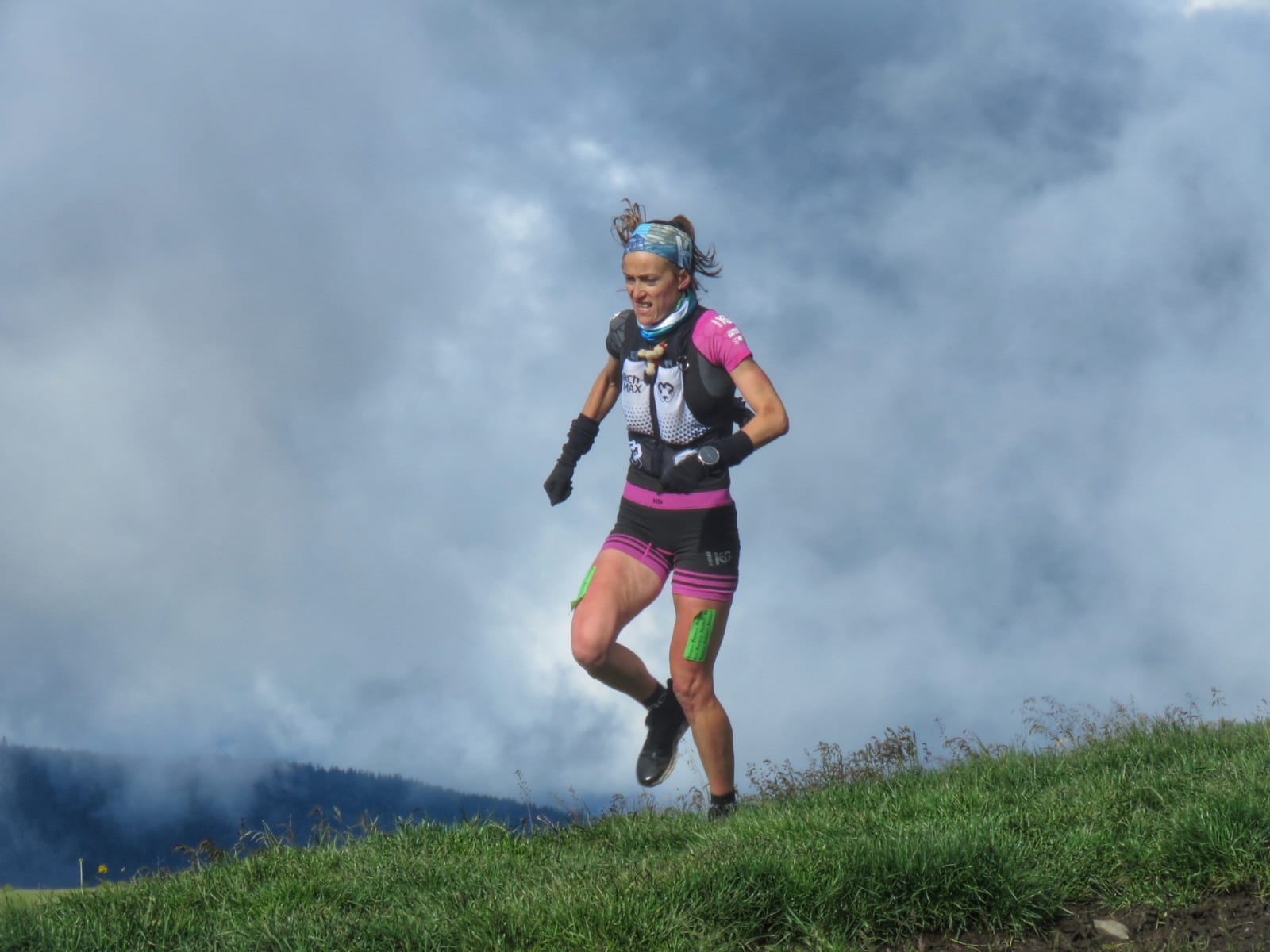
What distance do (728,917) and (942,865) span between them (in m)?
0.83

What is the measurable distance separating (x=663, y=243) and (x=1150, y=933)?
169 inches

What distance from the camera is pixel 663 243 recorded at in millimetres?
6801

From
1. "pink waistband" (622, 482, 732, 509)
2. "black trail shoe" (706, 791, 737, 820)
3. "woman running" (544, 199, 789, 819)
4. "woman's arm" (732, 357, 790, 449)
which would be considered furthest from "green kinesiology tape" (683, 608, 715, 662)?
"woman's arm" (732, 357, 790, 449)

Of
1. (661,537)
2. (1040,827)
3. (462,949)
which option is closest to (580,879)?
(462,949)

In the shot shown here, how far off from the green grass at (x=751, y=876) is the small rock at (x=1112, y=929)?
0.45ft

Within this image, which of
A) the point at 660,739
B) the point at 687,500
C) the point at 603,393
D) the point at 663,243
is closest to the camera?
the point at 687,500

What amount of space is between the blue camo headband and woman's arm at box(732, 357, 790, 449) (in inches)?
30.2

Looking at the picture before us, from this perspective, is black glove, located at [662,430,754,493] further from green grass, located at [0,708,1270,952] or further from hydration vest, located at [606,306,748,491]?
green grass, located at [0,708,1270,952]

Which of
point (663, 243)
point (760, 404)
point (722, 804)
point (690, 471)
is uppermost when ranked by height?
point (663, 243)

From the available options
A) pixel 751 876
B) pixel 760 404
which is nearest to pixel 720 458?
pixel 760 404

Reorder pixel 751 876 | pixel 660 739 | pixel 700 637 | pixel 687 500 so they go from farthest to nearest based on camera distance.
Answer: pixel 660 739
pixel 687 500
pixel 700 637
pixel 751 876

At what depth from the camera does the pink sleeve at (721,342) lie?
260 inches

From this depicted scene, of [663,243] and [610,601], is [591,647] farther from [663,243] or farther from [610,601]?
[663,243]

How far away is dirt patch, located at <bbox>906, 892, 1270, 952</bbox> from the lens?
4.15 m
